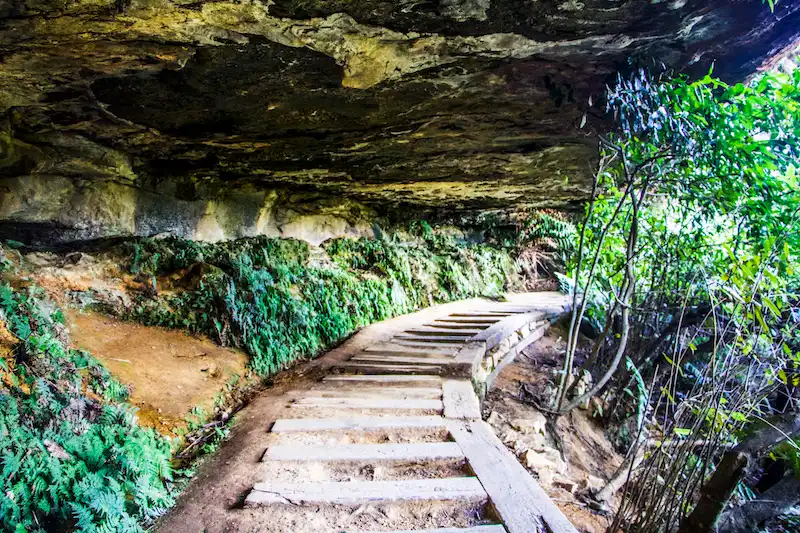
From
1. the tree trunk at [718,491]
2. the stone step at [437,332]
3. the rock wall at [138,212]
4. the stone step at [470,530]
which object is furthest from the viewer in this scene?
the stone step at [437,332]

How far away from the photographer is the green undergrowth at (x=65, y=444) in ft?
6.27

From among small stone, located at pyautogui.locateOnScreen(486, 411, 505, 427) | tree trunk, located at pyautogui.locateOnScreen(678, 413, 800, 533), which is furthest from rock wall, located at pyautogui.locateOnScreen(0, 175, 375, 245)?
tree trunk, located at pyautogui.locateOnScreen(678, 413, 800, 533)

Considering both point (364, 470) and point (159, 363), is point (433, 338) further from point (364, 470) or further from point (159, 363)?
point (364, 470)

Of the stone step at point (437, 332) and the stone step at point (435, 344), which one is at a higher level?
the stone step at point (435, 344)

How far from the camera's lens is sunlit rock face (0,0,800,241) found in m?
2.92

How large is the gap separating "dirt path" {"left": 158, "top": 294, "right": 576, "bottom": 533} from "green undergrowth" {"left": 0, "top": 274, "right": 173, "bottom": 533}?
0.85 feet

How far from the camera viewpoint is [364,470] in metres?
2.68

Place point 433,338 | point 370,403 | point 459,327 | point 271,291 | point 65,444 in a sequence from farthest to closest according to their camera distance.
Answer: point 459,327
point 433,338
point 271,291
point 370,403
point 65,444

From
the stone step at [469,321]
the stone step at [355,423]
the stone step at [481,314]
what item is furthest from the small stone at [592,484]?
the stone step at [481,314]

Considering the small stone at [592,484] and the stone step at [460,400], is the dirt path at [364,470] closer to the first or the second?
the stone step at [460,400]

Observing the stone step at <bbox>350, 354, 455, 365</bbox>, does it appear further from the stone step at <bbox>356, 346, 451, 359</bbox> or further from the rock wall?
the rock wall

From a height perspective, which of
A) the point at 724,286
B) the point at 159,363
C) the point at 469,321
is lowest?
the point at 469,321

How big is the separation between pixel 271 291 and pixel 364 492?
13.1 feet

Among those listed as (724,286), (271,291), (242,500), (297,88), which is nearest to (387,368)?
(271,291)
